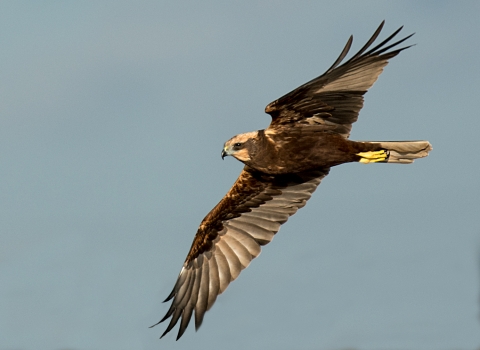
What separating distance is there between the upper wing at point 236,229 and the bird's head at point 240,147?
46.8 inches

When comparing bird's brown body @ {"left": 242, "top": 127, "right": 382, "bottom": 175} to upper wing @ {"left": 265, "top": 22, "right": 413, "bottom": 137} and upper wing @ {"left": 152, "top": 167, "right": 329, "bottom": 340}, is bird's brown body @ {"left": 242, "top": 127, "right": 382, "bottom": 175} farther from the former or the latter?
upper wing @ {"left": 152, "top": 167, "right": 329, "bottom": 340}

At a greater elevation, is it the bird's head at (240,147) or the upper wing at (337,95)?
the upper wing at (337,95)

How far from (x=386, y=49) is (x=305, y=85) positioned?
4.35 feet

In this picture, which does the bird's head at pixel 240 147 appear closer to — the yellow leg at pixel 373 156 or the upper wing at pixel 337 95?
the upper wing at pixel 337 95

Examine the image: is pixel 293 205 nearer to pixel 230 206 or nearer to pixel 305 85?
pixel 230 206

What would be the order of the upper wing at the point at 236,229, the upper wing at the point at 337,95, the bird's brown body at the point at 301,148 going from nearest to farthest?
1. the upper wing at the point at 337,95
2. the bird's brown body at the point at 301,148
3. the upper wing at the point at 236,229

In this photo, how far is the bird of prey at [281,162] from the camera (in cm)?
1412

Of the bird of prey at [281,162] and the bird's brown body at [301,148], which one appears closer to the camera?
the bird of prey at [281,162]

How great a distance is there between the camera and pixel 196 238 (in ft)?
53.4

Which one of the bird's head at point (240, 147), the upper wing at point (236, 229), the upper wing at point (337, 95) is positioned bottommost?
the upper wing at point (236, 229)

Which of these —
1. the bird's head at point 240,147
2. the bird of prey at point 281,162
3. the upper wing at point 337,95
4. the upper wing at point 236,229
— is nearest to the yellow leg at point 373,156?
the bird of prey at point 281,162

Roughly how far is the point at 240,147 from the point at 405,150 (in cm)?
260

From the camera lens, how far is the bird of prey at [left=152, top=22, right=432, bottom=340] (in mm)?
14125

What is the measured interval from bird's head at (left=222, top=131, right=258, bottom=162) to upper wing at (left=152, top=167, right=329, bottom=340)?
119 centimetres
